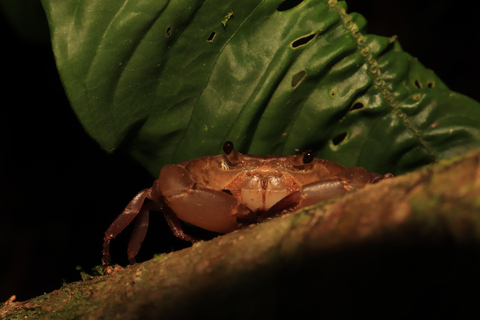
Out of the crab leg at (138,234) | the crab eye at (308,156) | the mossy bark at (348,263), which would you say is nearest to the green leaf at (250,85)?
the crab eye at (308,156)

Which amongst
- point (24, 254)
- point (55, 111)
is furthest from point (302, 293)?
point (24, 254)

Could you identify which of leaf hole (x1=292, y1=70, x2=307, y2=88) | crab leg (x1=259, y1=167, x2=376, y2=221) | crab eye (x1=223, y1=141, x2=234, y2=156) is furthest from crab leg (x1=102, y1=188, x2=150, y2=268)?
leaf hole (x1=292, y1=70, x2=307, y2=88)

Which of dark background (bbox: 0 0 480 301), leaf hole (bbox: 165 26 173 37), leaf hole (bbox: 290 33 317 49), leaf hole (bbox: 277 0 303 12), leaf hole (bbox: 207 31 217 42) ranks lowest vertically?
dark background (bbox: 0 0 480 301)

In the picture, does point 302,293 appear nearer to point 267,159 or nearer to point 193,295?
point 193,295

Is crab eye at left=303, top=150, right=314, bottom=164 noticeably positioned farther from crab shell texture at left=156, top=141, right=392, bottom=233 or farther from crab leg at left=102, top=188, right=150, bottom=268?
crab leg at left=102, top=188, right=150, bottom=268

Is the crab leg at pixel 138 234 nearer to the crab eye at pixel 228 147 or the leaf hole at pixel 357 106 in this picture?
the crab eye at pixel 228 147

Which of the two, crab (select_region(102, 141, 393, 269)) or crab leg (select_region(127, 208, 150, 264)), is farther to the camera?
crab leg (select_region(127, 208, 150, 264))

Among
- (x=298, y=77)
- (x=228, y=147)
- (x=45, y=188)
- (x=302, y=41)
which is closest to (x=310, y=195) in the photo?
(x=228, y=147)
